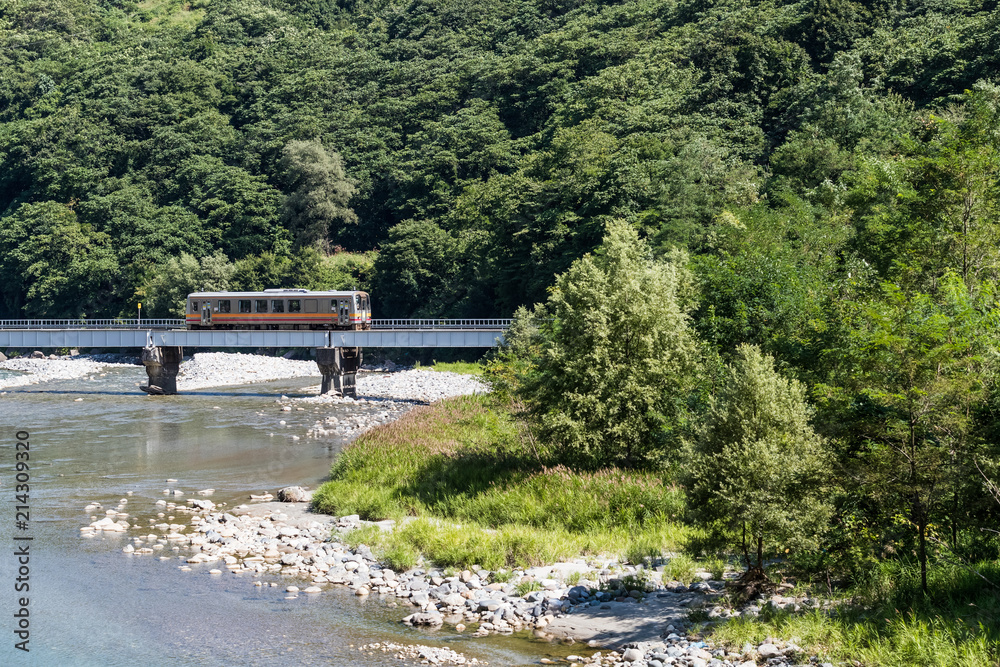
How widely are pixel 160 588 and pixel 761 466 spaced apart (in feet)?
39.8

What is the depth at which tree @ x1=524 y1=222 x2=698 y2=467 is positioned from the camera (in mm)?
21875

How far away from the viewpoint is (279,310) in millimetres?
58062

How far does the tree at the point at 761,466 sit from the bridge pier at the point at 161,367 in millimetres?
48920

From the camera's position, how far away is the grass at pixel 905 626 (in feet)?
38.9

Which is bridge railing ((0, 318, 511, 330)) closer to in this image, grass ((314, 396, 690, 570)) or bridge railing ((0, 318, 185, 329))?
bridge railing ((0, 318, 185, 329))

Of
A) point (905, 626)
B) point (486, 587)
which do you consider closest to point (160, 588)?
point (486, 587)

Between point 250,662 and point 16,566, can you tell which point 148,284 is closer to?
point 16,566

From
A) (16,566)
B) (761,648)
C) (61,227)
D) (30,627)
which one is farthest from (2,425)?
(61,227)

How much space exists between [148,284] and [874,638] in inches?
3527

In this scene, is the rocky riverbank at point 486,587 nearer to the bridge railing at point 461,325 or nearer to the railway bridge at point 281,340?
the railway bridge at point 281,340

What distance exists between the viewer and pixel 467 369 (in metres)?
64.2

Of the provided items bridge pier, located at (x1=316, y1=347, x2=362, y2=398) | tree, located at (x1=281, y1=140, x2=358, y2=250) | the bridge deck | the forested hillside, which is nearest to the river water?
the forested hillside

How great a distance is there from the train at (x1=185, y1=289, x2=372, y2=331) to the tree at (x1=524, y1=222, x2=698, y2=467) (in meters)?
35.6

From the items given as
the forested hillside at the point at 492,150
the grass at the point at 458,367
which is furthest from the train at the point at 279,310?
the forested hillside at the point at 492,150
